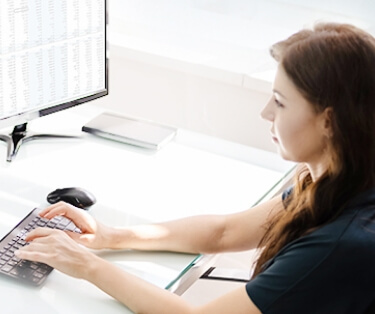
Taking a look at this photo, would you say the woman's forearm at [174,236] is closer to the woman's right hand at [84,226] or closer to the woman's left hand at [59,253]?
the woman's right hand at [84,226]

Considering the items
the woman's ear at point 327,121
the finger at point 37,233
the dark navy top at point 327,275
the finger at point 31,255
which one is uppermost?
Answer: the woman's ear at point 327,121

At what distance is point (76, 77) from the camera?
6.36ft

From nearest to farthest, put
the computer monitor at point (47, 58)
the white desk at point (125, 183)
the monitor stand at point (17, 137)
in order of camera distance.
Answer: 1. the white desk at point (125, 183)
2. the computer monitor at point (47, 58)
3. the monitor stand at point (17, 137)

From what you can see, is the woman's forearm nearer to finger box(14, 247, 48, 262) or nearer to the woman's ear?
finger box(14, 247, 48, 262)

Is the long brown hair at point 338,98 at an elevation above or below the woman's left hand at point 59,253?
above

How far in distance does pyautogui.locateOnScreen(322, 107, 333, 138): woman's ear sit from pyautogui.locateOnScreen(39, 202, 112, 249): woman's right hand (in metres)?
0.52

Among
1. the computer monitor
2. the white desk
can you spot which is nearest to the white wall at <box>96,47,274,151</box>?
the white desk

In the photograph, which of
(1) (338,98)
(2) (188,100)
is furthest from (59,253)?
(2) (188,100)

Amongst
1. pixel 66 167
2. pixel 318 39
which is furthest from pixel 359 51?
pixel 66 167

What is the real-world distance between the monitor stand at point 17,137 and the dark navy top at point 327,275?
0.92 meters

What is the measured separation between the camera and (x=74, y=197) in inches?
65.1

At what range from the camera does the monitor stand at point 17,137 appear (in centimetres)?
191

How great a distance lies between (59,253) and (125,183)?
47 centimetres

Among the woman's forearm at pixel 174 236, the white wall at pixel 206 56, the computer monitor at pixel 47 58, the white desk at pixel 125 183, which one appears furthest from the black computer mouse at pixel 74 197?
the white wall at pixel 206 56
